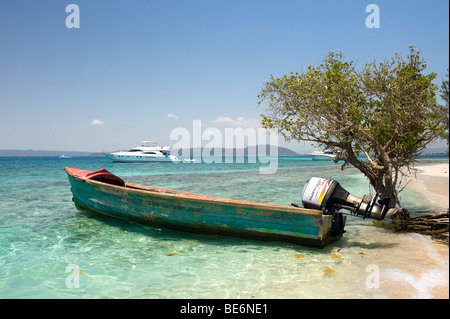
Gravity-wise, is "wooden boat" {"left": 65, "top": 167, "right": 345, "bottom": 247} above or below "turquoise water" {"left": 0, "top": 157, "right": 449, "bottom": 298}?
above

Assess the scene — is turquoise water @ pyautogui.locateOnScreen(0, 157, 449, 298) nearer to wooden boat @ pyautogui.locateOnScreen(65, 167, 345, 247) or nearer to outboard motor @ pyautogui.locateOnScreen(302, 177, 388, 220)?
wooden boat @ pyautogui.locateOnScreen(65, 167, 345, 247)

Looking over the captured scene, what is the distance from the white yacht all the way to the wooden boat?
175 feet

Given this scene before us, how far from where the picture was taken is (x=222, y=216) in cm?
688

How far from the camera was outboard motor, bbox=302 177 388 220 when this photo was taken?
6270 mm

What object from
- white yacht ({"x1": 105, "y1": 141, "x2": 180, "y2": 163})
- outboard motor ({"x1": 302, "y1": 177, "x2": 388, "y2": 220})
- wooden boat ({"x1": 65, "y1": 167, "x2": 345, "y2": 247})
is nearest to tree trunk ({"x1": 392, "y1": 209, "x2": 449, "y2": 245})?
outboard motor ({"x1": 302, "y1": 177, "x2": 388, "y2": 220})

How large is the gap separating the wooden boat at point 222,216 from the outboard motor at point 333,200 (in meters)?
0.27

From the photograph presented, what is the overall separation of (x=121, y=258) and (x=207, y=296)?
2.54m

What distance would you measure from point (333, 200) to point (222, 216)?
246 centimetres

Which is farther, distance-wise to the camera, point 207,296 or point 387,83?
point 387,83

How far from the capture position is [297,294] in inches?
175

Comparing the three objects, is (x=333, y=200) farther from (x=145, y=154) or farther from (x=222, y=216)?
(x=145, y=154)

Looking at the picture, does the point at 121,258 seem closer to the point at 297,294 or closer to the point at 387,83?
the point at 297,294

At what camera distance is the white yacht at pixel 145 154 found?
61250 mm
